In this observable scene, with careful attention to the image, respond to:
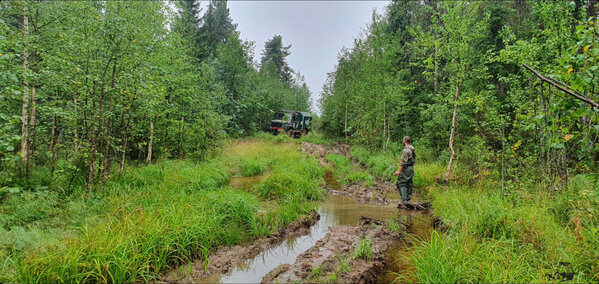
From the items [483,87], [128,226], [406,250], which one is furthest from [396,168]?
[128,226]

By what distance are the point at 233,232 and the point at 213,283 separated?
137 cm

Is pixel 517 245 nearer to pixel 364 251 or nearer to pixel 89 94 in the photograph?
pixel 364 251

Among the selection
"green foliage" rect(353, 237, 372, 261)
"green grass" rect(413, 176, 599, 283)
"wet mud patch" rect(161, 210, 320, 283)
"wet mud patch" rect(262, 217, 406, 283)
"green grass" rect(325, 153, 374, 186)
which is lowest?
"wet mud patch" rect(161, 210, 320, 283)

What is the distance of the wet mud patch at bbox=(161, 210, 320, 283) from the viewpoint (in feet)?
11.1

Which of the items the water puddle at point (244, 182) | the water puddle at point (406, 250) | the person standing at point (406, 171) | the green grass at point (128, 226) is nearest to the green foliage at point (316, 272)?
the water puddle at point (406, 250)

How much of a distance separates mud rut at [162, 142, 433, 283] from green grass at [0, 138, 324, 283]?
0.31 metres

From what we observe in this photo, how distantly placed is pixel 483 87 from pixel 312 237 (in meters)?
11.4

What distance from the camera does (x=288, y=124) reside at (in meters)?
25.6

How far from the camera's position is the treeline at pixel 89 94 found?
501cm

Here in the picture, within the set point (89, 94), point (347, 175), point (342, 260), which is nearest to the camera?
point (342, 260)

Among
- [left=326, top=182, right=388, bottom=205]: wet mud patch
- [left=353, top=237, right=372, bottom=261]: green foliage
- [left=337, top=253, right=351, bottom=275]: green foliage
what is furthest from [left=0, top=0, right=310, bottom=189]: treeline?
[left=326, top=182, right=388, bottom=205]: wet mud patch

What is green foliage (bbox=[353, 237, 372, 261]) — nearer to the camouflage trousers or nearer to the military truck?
the camouflage trousers

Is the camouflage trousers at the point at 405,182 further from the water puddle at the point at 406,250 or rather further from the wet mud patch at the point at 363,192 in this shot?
the water puddle at the point at 406,250

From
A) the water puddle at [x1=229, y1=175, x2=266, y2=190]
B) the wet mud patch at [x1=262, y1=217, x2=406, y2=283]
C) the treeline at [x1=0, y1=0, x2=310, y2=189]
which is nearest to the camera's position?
the wet mud patch at [x1=262, y1=217, x2=406, y2=283]
